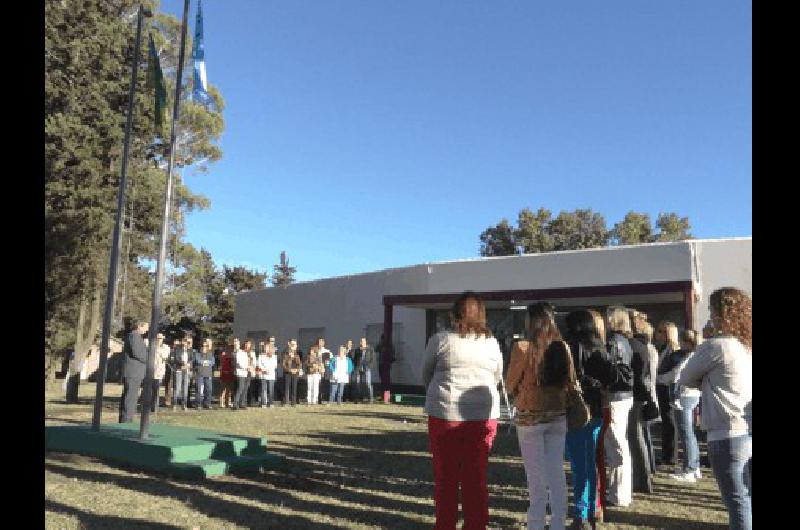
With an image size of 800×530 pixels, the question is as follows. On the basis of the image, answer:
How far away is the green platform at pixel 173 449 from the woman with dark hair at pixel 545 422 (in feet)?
14.0

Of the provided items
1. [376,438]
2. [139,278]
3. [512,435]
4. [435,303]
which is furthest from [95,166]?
[512,435]

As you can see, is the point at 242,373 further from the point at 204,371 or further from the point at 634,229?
the point at 634,229

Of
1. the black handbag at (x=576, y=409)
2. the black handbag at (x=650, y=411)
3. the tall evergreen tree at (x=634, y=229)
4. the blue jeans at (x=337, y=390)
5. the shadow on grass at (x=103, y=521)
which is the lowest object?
the blue jeans at (x=337, y=390)

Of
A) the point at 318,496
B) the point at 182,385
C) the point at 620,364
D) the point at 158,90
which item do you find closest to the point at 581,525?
the point at 620,364

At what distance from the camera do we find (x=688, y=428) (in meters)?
7.18

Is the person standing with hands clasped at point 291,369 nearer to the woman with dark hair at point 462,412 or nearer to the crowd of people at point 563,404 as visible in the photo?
the crowd of people at point 563,404

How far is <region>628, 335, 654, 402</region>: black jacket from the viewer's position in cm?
641

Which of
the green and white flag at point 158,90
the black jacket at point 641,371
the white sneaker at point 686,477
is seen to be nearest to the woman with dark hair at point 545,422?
the black jacket at point 641,371

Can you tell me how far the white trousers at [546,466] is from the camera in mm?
4469

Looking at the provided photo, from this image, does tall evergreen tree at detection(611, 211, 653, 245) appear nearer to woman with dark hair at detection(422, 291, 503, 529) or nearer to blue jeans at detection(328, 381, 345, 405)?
blue jeans at detection(328, 381, 345, 405)

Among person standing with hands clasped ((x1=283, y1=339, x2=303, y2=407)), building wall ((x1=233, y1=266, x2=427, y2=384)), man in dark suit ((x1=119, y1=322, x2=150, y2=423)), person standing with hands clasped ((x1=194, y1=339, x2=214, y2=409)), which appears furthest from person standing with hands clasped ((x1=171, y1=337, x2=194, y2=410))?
building wall ((x1=233, y1=266, x2=427, y2=384))

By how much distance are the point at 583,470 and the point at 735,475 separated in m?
1.48
